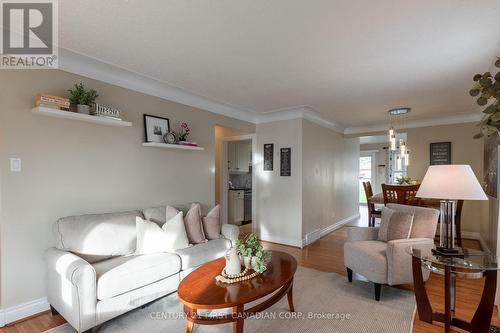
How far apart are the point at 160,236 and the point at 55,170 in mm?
1185

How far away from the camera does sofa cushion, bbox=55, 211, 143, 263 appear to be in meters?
2.31

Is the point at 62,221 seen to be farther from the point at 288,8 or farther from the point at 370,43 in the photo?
the point at 370,43

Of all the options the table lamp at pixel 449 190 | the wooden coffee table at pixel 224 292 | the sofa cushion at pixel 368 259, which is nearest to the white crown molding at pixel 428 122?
the sofa cushion at pixel 368 259

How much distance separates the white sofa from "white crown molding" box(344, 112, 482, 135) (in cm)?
480

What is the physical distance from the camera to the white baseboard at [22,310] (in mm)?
2135

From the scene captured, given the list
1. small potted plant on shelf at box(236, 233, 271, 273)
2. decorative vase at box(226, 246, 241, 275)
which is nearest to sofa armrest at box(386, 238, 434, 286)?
small potted plant on shelf at box(236, 233, 271, 273)

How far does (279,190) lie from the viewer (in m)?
4.76

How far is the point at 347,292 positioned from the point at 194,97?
3.21 meters

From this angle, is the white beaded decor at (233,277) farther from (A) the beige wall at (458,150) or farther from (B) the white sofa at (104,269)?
(A) the beige wall at (458,150)

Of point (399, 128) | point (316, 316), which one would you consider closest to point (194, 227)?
point (316, 316)

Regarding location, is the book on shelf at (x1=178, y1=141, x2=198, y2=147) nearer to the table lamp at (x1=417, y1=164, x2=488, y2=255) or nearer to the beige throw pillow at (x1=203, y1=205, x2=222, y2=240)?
the beige throw pillow at (x1=203, y1=205, x2=222, y2=240)

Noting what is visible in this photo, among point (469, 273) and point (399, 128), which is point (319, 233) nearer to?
point (399, 128)

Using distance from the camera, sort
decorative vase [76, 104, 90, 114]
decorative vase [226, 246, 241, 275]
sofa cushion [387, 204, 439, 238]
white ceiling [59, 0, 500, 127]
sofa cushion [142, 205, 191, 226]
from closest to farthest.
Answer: white ceiling [59, 0, 500, 127] → decorative vase [226, 246, 241, 275] → decorative vase [76, 104, 90, 114] → sofa cushion [387, 204, 439, 238] → sofa cushion [142, 205, 191, 226]

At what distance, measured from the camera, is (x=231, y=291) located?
1.79m
